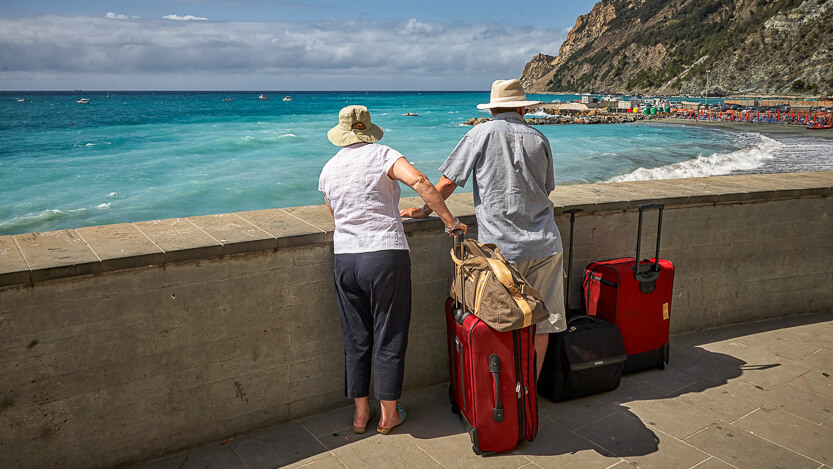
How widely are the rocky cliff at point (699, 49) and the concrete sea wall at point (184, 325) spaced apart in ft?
305

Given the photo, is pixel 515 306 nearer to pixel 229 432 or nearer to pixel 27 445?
pixel 229 432

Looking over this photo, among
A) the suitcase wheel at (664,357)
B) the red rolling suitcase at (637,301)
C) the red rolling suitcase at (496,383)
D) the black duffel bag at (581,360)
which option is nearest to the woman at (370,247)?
the red rolling suitcase at (496,383)

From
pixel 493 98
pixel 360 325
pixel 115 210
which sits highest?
pixel 493 98

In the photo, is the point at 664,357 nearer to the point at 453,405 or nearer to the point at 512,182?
the point at 453,405

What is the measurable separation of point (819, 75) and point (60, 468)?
10223 centimetres

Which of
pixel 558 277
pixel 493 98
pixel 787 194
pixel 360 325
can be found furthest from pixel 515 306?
pixel 787 194

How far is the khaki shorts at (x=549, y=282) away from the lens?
3.33 metres

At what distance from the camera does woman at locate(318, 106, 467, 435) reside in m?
3.04

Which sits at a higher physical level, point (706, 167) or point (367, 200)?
point (367, 200)

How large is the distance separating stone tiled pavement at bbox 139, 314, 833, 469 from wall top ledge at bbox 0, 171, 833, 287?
1.04m

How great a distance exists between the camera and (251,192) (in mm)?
26016

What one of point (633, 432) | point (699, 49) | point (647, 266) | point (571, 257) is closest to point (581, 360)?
point (633, 432)

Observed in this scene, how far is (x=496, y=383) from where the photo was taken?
9.97 ft

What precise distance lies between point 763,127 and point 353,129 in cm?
5995
